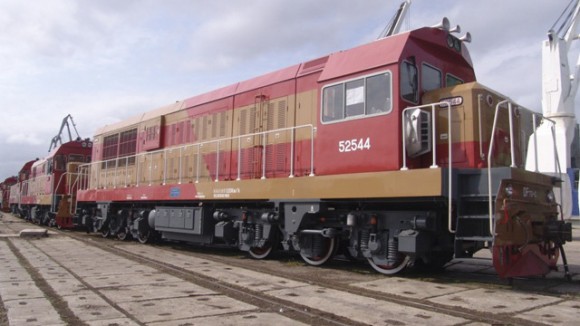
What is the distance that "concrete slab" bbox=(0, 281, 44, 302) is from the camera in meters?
5.59

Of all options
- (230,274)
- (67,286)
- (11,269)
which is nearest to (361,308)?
(230,274)

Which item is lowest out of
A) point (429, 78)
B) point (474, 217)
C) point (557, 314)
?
point (557, 314)

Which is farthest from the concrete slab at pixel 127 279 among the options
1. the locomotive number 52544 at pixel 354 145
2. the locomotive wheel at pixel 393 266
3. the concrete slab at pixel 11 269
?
the locomotive number 52544 at pixel 354 145

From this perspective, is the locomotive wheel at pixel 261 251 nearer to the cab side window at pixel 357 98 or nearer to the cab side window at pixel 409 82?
the cab side window at pixel 357 98

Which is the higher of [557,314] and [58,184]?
[58,184]

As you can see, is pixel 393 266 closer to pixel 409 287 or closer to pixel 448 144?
pixel 409 287

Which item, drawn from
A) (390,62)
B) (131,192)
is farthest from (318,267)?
(131,192)

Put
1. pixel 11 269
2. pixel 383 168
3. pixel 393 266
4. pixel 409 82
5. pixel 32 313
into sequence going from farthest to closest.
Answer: pixel 11 269 < pixel 393 266 < pixel 409 82 < pixel 383 168 < pixel 32 313

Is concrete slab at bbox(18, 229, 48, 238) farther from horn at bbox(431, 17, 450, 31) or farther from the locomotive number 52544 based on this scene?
horn at bbox(431, 17, 450, 31)

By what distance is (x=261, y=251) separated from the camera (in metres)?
9.60

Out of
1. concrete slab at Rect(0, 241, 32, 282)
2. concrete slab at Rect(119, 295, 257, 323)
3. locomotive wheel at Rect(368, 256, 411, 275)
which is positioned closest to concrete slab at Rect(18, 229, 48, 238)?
concrete slab at Rect(0, 241, 32, 282)

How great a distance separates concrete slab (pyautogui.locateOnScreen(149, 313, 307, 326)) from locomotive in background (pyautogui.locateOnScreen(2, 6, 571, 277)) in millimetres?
2691

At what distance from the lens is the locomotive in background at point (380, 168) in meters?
6.28

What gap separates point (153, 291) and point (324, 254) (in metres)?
3.30
